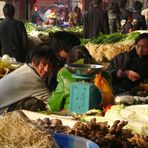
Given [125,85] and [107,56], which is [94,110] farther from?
[107,56]

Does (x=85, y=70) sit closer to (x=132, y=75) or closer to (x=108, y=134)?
(x=108, y=134)

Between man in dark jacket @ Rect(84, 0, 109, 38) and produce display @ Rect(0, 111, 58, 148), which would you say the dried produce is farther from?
man in dark jacket @ Rect(84, 0, 109, 38)

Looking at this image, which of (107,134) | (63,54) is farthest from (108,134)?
(63,54)

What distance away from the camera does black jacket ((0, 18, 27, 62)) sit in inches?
345

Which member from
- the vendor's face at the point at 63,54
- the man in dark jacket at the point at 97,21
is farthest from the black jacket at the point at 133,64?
the man in dark jacket at the point at 97,21

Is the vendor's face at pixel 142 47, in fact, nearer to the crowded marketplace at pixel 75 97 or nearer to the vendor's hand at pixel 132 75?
the crowded marketplace at pixel 75 97

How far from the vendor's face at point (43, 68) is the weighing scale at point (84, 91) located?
2.42 feet

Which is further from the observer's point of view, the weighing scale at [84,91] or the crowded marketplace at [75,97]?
the weighing scale at [84,91]

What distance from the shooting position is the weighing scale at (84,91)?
3.87 metres

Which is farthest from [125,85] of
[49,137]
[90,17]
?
[90,17]

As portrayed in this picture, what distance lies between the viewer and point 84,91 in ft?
12.7

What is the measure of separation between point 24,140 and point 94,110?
197 cm

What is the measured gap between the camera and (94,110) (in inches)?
152

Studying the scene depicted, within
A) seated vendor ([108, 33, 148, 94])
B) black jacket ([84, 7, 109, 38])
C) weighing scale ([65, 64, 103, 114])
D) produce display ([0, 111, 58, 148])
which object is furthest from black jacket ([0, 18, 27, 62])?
produce display ([0, 111, 58, 148])
